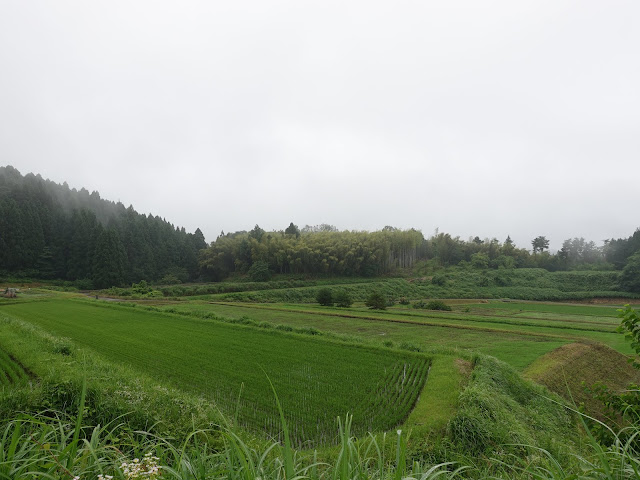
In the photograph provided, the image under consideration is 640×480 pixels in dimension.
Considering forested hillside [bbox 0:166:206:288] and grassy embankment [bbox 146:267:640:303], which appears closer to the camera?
grassy embankment [bbox 146:267:640:303]

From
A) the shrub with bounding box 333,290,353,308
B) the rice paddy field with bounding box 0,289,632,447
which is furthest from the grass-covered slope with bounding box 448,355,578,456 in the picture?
the shrub with bounding box 333,290,353,308

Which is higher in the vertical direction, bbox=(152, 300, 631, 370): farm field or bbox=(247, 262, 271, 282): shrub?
bbox=(247, 262, 271, 282): shrub

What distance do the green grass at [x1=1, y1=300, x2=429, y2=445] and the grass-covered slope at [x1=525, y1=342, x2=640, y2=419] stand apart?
4.74 metres

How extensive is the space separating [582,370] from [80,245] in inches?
2883

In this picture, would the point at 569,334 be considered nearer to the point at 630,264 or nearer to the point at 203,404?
the point at 203,404

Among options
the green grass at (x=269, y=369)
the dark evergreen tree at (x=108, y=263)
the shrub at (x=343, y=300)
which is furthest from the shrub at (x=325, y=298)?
the dark evergreen tree at (x=108, y=263)

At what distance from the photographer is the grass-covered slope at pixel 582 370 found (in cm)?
1297

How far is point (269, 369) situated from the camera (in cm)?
1262

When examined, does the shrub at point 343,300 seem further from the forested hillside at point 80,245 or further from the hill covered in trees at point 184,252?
the forested hillside at point 80,245

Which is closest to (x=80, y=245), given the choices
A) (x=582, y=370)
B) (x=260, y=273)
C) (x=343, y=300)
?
(x=260, y=273)

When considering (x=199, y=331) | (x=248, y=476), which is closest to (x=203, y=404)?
(x=248, y=476)

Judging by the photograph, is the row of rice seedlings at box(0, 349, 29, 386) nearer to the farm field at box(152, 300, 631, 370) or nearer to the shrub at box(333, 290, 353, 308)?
the farm field at box(152, 300, 631, 370)

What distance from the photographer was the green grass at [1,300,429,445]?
8984mm

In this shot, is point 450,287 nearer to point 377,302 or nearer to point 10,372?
point 377,302
